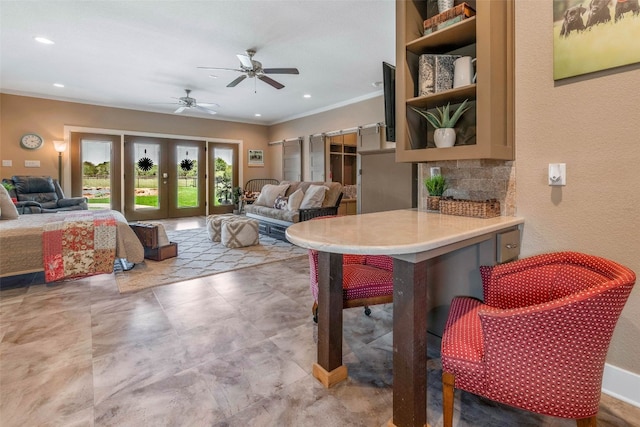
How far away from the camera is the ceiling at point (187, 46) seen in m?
3.10

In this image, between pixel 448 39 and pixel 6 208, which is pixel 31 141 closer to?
pixel 6 208

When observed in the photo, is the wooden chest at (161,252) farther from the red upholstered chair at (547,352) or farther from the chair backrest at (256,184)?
the chair backrest at (256,184)

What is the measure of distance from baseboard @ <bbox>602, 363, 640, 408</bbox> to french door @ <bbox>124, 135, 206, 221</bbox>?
8198 mm

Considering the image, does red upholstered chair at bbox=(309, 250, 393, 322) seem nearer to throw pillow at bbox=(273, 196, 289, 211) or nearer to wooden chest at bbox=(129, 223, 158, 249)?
wooden chest at bbox=(129, 223, 158, 249)

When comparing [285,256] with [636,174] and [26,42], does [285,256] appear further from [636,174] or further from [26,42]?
[26,42]

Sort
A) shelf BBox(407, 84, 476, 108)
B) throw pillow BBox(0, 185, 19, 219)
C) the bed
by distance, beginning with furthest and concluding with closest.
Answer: throw pillow BBox(0, 185, 19, 219)
the bed
shelf BBox(407, 84, 476, 108)

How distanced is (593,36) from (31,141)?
8383mm

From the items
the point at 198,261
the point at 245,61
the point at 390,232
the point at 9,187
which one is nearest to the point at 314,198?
the point at 198,261

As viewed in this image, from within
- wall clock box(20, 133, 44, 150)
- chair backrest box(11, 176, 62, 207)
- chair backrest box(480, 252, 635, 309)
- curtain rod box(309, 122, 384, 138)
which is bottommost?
chair backrest box(480, 252, 635, 309)

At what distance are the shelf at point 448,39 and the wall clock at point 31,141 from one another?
7.50 m

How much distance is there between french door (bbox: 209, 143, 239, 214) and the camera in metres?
8.36

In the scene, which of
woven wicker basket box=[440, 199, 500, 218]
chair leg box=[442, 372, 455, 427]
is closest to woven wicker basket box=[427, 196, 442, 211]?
woven wicker basket box=[440, 199, 500, 218]

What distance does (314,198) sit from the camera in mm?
5160

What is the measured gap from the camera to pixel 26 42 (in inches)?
150
